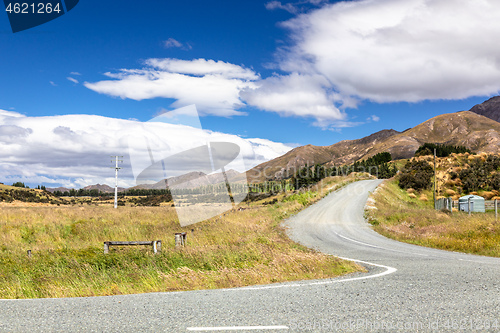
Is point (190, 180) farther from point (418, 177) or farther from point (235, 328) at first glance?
point (418, 177)

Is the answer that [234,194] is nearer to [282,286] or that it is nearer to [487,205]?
[282,286]

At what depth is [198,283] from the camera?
337 inches

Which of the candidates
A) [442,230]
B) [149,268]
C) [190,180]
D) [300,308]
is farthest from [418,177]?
[300,308]

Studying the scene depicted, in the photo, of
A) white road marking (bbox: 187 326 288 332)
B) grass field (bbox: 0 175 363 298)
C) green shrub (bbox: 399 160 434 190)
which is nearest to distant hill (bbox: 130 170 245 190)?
grass field (bbox: 0 175 363 298)

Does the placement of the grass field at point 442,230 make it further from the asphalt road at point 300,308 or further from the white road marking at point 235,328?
the white road marking at point 235,328

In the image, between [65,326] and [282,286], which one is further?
[282,286]

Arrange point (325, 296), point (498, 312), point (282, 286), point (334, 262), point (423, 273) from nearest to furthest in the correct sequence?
point (498, 312)
point (325, 296)
point (282, 286)
point (423, 273)
point (334, 262)

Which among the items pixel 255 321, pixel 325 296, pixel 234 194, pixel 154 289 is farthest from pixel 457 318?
pixel 234 194

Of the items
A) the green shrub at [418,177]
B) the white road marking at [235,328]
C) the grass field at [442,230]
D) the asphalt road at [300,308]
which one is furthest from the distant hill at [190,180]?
the green shrub at [418,177]

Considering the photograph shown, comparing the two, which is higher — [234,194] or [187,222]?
[234,194]

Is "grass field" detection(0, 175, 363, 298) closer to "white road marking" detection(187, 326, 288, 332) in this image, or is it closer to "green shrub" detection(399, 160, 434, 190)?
"white road marking" detection(187, 326, 288, 332)

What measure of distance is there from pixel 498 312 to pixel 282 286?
3987mm

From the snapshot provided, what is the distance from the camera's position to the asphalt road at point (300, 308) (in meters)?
4.84

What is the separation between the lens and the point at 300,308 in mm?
5676
